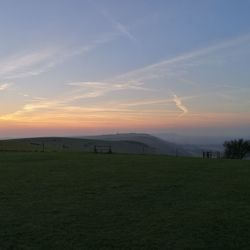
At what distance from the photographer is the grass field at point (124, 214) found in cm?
769

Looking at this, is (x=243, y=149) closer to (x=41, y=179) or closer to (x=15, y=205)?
(x=41, y=179)

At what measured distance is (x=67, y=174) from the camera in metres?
18.8

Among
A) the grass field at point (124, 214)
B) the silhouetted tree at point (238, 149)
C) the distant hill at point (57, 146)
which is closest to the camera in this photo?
the grass field at point (124, 214)

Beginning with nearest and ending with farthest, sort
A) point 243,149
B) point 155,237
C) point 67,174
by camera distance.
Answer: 1. point 155,237
2. point 67,174
3. point 243,149

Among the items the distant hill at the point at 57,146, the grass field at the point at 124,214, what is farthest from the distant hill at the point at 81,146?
the grass field at the point at 124,214

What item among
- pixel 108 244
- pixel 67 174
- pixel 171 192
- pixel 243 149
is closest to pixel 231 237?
pixel 108 244

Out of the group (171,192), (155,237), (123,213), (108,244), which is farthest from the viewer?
(171,192)

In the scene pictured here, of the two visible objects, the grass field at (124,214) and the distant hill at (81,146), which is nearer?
the grass field at (124,214)

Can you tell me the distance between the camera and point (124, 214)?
32.3ft

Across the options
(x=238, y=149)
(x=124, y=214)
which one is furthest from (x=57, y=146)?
(x=124, y=214)

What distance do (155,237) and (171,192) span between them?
5386mm

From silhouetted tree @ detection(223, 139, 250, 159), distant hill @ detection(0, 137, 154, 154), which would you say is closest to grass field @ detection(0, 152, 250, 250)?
distant hill @ detection(0, 137, 154, 154)

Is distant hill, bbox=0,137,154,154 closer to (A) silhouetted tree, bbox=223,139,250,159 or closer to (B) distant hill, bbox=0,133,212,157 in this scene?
(B) distant hill, bbox=0,133,212,157

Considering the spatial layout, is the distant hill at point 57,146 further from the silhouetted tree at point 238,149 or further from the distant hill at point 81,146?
the silhouetted tree at point 238,149
